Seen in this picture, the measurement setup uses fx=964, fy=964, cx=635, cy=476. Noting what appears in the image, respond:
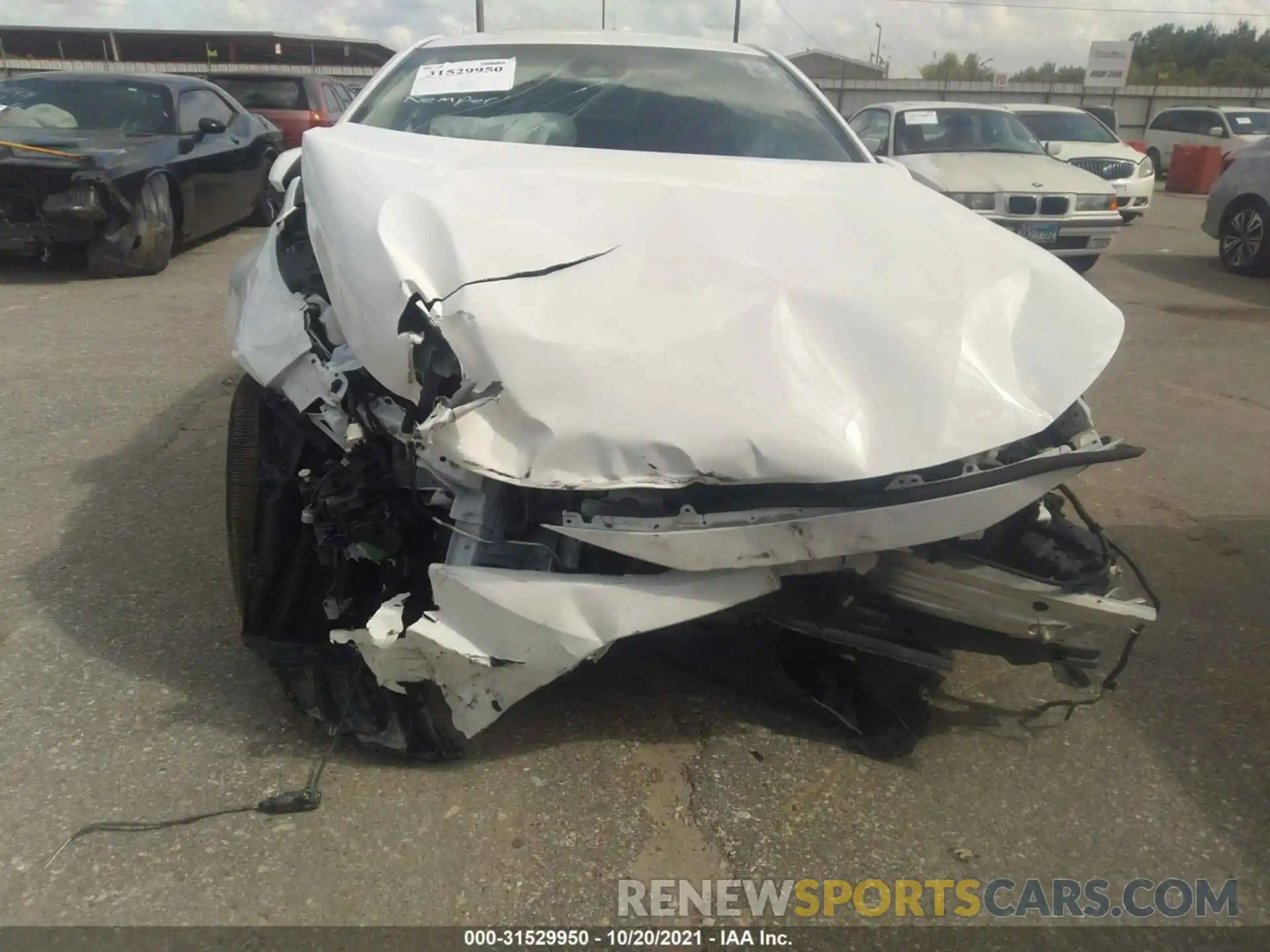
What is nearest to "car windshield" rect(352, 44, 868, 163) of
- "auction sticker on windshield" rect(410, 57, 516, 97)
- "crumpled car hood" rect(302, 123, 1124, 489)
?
"auction sticker on windshield" rect(410, 57, 516, 97)

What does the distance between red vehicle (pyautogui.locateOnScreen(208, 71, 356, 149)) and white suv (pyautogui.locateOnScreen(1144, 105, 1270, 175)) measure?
1623 centimetres

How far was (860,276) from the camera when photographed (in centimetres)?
230

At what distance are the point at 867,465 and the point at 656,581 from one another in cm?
52

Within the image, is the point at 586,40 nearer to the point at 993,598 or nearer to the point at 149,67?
the point at 993,598

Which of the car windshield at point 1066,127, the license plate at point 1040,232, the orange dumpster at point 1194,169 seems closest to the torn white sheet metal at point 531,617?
the license plate at point 1040,232

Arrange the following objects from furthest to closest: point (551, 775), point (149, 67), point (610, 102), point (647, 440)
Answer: point (149, 67)
point (610, 102)
point (551, 775)
point (647, 440)

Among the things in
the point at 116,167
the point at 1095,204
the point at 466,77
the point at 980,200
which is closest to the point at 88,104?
the point at 116,167

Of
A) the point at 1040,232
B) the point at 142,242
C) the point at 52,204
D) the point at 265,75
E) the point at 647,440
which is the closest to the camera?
the point at 647,440

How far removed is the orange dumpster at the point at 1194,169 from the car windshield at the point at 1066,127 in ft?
22.3

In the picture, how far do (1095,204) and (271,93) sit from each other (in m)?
9.43

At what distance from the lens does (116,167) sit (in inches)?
281

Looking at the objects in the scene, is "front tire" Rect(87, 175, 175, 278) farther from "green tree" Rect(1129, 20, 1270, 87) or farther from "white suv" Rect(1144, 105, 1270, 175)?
"green tree" Rect(1129, 20, 1270, 87)

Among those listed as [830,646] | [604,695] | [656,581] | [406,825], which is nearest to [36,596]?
[406,825]

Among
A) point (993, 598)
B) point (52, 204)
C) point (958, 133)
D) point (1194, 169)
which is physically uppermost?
point (958, 133)
